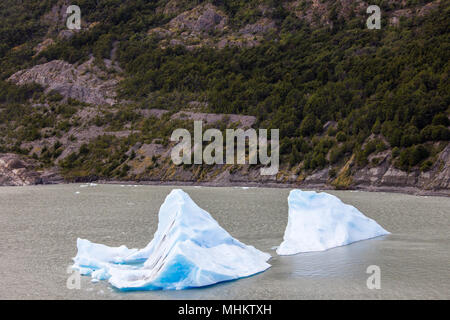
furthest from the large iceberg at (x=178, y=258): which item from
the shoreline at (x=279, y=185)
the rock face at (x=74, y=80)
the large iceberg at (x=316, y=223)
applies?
the rock face at (x=74, y=80)

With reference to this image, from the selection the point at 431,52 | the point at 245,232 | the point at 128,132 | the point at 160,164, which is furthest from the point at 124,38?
the point at 245,232

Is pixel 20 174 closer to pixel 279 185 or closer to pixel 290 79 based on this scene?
pixel 279 185

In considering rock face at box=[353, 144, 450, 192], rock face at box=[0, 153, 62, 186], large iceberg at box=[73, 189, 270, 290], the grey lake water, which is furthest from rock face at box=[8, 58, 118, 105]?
large iceberg at box=[73, 189, 270, 290]

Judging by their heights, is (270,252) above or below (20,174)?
above

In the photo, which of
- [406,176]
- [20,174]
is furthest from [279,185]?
[20,174]

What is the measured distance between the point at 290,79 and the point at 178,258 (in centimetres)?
9847

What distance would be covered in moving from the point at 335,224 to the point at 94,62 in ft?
460

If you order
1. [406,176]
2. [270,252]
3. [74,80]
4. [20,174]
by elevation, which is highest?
[74,80]

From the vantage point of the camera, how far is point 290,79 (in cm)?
11231

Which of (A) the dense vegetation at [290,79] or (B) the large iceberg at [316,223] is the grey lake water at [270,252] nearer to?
(B) the large iceberg at [316,223]

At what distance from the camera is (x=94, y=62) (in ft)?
510

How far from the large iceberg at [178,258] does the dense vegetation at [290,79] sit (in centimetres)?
4810

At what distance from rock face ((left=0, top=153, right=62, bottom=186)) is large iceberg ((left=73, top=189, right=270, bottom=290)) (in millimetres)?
91887
